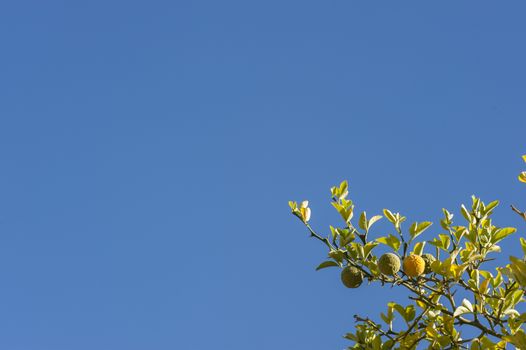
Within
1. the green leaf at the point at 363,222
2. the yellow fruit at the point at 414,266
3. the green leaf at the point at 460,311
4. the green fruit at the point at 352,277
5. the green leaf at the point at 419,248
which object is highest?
the green leaf at the point at 363,222

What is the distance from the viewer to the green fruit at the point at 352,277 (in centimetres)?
352

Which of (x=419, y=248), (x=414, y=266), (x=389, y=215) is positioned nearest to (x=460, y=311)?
(x=414, y=266)

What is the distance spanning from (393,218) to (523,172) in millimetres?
769

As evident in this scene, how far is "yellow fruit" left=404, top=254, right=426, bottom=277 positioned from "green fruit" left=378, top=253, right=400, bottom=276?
45mm

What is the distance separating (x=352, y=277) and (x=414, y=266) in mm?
326

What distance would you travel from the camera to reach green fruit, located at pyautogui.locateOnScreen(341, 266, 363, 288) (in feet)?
11.5

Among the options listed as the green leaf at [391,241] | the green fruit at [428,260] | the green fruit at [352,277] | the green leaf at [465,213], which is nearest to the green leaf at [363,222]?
the green leaf at [391,241]

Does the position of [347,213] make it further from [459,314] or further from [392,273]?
[459,314]

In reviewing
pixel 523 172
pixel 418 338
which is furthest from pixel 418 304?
pixel 523 172

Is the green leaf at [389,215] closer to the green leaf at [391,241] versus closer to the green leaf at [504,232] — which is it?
the green leaf at [391,241]

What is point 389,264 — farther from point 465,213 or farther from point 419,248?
point 465,213

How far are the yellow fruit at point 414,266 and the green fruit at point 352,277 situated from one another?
0.83 ft

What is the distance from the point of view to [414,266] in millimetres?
3365

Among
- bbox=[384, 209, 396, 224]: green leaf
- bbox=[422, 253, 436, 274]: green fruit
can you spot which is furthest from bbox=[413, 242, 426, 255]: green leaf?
bbox=[384, 209, 396, 224]: green leaf
